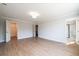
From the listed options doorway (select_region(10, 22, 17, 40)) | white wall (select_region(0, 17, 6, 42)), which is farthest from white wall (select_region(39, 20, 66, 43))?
white wall (select_region(0, 17, 6, 42))

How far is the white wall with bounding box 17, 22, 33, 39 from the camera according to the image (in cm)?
647

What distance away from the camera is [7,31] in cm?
523

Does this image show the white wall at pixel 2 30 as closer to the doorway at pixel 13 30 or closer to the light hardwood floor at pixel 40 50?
the doorway at pixel 13 30

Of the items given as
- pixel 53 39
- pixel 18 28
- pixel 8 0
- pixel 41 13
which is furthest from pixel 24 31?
pixel 8 0

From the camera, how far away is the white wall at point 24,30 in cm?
647

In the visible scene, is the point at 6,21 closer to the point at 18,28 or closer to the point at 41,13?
the point at 18,28

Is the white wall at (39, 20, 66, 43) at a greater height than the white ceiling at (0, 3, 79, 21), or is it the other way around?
the white ceiling at (0, 3, 79, 21)

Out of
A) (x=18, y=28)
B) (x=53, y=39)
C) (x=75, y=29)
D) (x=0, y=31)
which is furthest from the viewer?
(x=18, y=28)

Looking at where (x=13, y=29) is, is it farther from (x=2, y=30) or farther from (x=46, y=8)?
(x=46, y=8)

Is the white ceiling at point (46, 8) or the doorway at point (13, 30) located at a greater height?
the white ceiling at point (46, 8)

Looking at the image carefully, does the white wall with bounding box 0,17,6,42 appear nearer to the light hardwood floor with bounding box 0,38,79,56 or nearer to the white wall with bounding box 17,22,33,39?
the white wall with bounding box 17,22,33,39

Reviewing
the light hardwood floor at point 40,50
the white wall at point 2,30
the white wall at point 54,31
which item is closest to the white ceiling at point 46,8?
the light hardwood floor at point 40,50

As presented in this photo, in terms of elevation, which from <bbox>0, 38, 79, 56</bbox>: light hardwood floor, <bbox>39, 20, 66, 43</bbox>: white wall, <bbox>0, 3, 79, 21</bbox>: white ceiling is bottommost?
<bbox>0, 38, 79, 56</bbox>: light hardwood floor

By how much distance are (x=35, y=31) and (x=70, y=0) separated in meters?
6.81
